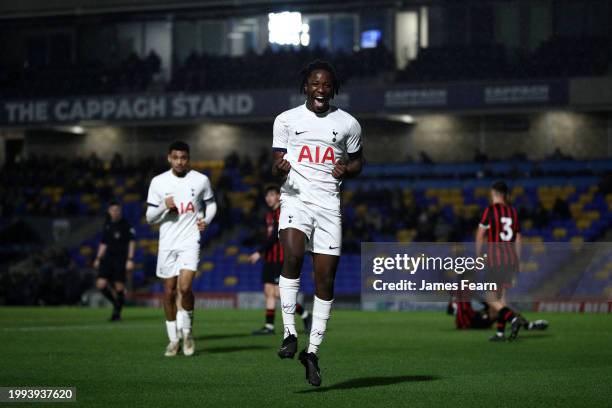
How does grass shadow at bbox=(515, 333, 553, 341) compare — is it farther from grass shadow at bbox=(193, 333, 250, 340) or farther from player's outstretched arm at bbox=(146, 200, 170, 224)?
player's outstretched arm at bbox=(146, 200, 170, 224)

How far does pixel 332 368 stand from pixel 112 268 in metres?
13.1

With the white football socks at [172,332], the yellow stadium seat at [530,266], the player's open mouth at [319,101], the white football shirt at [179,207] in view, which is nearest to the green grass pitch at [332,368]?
the white football socks at [172,332]

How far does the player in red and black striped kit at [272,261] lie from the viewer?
18.2 metres

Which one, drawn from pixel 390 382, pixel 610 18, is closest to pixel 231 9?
pixel 610 18

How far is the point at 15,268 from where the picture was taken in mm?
36438

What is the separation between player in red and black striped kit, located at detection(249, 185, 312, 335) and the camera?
716 inches

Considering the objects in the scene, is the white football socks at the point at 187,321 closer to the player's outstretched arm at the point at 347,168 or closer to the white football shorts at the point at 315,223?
the white football shorts at the point at 315,223

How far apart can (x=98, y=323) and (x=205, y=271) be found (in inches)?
629

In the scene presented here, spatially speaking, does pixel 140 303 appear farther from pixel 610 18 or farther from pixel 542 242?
A: pixel 610 18

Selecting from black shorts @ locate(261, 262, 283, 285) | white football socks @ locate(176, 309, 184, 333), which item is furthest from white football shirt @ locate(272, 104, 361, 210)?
black shorts @ locate(261, 262, 283, 285)

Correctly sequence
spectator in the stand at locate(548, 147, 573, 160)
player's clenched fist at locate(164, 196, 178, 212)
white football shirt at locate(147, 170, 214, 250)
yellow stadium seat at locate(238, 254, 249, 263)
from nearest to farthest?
player's clenched fist at locate(164, 196, 178, 212), white football shirt at locate(147, 170, 214, 250), yellow stadium seat at locate(238, 254, 249, 263), spectator in the stand at locate(548, 147, 573, 160)

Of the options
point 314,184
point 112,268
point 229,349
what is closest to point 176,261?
point 229,349

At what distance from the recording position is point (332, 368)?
1163 cm

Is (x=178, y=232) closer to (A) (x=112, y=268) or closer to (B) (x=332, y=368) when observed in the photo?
(B) (x=332, y=368)
